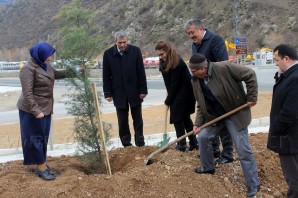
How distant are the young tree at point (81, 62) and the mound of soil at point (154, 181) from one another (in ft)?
1.36

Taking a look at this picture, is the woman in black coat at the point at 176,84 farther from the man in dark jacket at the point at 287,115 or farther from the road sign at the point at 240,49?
the road sign at the point at 240,49

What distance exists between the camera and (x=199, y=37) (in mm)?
5129

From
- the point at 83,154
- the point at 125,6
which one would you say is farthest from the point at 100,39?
the point at 125,6

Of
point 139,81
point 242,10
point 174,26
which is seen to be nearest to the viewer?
point 139,81

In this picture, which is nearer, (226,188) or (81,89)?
(226,188)

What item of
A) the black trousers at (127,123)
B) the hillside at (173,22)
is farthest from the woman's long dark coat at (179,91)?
the hillside at (173,22)

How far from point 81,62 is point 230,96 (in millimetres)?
1799

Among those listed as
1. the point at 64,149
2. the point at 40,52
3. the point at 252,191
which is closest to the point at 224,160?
the point at 252,191

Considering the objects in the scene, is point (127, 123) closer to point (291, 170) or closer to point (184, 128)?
point (184, 128)

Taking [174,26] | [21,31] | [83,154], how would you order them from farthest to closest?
[21,31] → [174,26] → [83,154]

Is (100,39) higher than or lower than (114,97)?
higher

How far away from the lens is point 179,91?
5676 mm

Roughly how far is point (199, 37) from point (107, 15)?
178 ft

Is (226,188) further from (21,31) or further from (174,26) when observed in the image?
(21,31)
